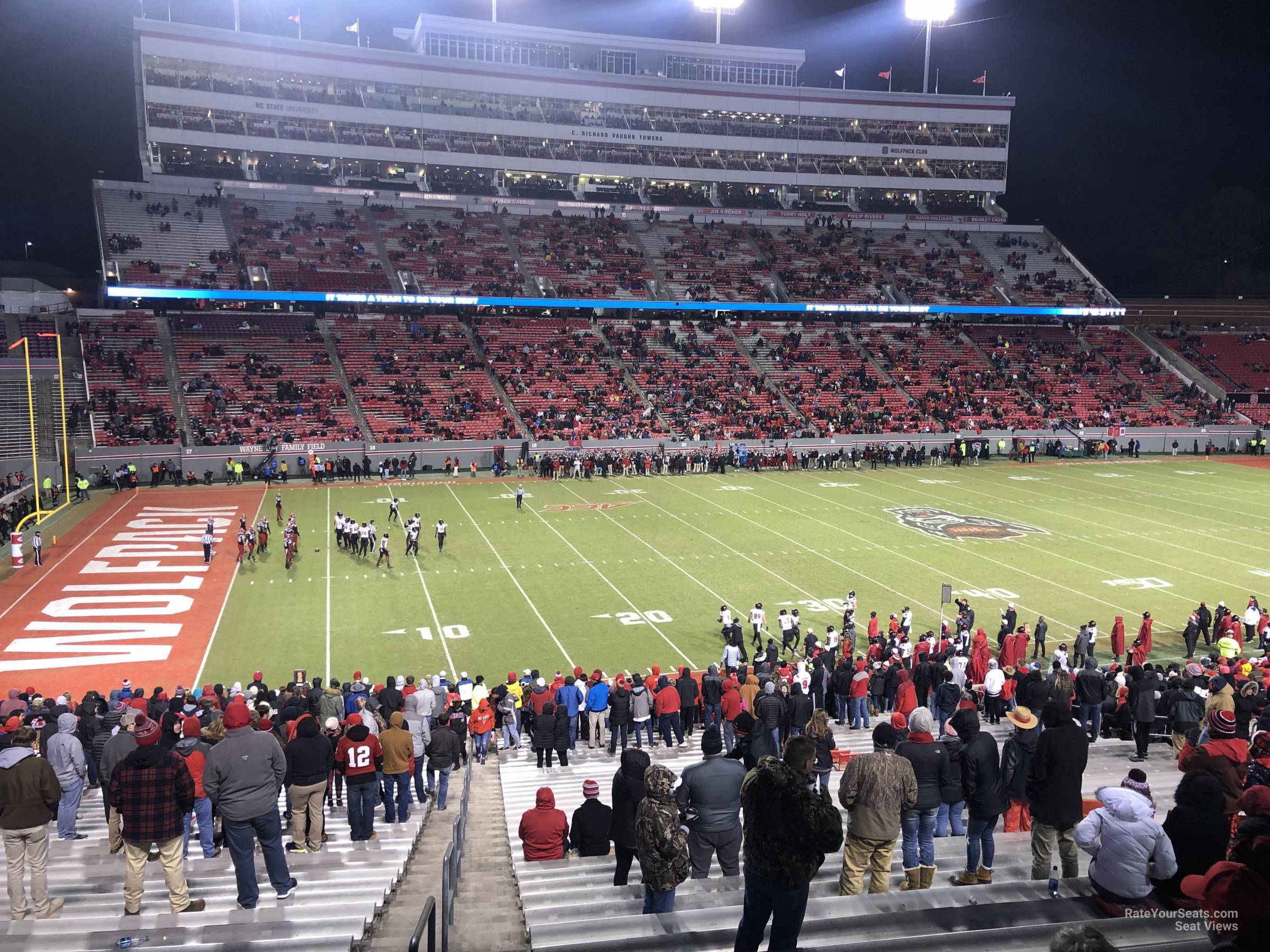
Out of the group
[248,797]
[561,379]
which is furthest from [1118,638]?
[561,379]

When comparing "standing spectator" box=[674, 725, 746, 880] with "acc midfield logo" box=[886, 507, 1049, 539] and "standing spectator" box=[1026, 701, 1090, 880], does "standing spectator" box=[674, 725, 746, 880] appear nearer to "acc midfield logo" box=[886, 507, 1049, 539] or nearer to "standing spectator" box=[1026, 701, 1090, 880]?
"standing spectator" box=[1026, 701, 1090, 880]

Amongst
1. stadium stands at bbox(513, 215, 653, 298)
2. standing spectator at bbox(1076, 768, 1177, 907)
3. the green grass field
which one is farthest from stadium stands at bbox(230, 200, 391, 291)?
standing spectator at bbox(1076, 768, 1177, 907)

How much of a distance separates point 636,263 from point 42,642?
48444mm

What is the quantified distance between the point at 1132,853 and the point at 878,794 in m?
1.77

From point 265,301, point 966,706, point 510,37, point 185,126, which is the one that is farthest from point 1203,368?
point 185,126

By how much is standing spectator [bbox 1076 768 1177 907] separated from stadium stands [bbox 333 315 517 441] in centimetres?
4178

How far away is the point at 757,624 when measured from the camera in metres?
20.5

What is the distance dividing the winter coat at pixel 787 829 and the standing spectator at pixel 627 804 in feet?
7.97

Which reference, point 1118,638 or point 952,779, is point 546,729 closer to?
point 952,779

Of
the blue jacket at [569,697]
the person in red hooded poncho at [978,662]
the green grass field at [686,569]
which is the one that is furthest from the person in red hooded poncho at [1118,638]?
the blue jacket at [569,697]

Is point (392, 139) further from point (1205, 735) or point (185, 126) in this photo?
point (1205, 735)

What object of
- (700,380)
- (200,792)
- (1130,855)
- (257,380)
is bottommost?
(200,792)

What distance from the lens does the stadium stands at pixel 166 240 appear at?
5125cm

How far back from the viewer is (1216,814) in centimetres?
523
